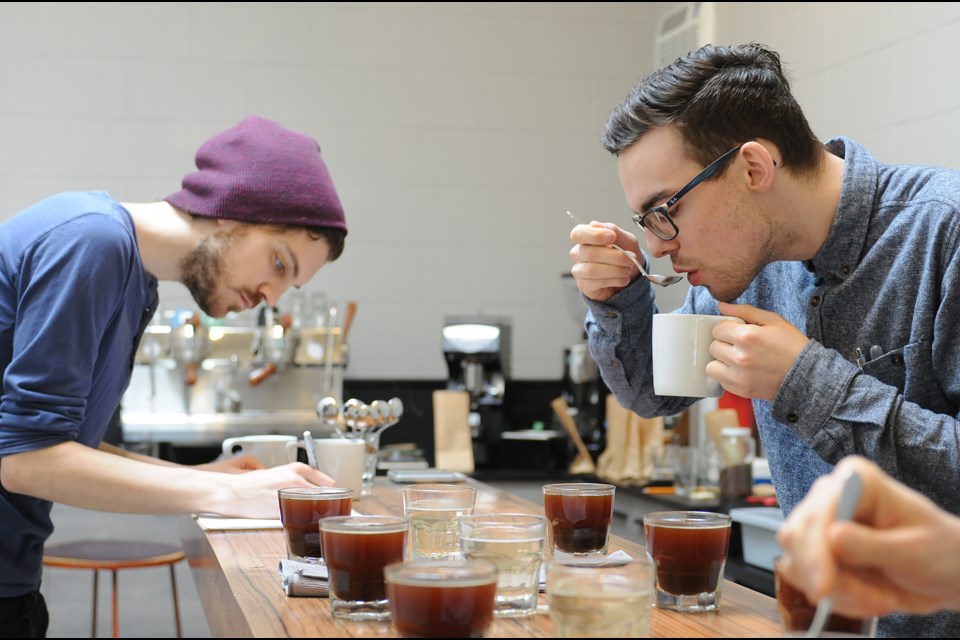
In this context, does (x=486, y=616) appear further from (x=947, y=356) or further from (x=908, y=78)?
(x=908, y=78)

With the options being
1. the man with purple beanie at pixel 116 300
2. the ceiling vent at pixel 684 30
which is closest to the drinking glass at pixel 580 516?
the man with purple beanie at pixel 116 300

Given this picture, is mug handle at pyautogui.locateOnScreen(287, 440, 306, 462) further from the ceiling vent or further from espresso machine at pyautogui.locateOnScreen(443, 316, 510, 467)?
the ceiling vent

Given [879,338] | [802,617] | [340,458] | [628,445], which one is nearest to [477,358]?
[628,445]

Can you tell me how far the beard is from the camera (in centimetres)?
196

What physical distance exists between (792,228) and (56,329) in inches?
43.4

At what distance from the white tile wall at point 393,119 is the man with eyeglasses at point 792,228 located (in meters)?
2.82

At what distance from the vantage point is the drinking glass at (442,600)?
87cm

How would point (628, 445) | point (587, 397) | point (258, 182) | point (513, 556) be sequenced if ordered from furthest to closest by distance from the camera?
point (587, 397)
point (628, 445)
point (258, 182)
point (513, 556)

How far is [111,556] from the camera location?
3.12m

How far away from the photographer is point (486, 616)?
2.95 ft

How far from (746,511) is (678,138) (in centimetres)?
147

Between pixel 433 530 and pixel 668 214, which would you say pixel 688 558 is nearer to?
pixel 433 530

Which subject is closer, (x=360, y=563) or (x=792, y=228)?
(x=360, y=563)

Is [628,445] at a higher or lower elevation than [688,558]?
lower
